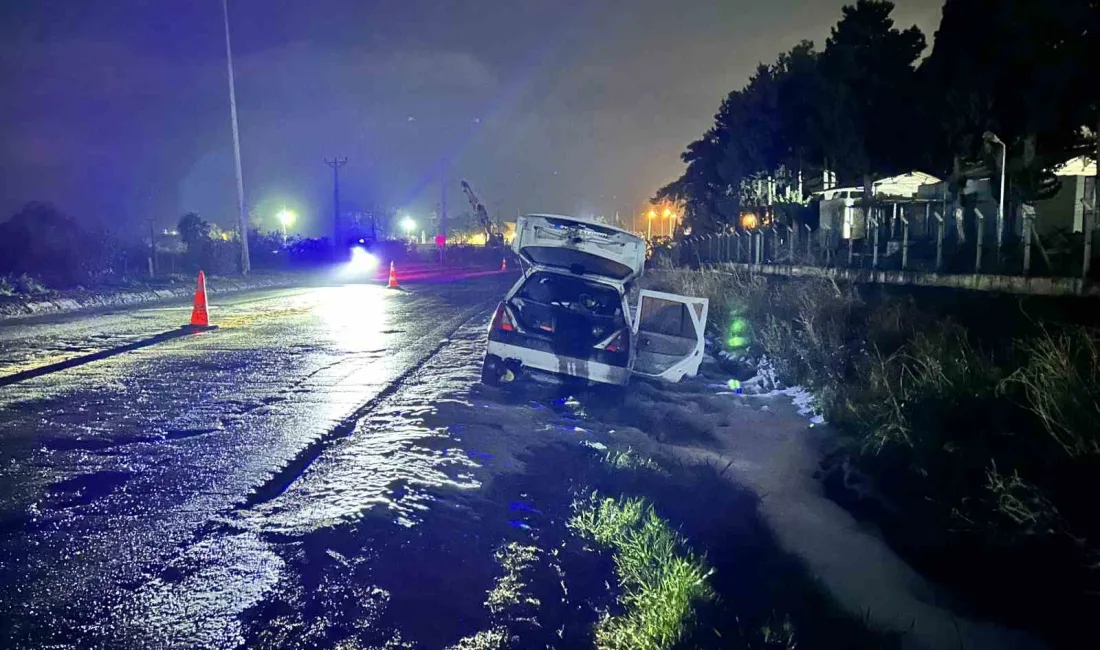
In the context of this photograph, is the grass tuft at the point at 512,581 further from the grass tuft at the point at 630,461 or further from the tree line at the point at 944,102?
the tree line at the point at 944,102

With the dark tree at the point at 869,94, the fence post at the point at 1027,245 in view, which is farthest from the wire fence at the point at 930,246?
the dark tree at the point at 869,94

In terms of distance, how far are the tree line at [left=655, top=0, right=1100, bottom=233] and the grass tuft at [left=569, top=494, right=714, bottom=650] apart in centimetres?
1292

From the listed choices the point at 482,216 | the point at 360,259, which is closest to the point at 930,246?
the point at 360,259

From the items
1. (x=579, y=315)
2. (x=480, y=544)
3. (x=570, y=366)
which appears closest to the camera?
(x=480, y=544)

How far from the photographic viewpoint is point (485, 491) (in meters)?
5.51

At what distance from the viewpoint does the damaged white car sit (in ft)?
28.7

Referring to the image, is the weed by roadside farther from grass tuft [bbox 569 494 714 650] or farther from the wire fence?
grass tuft [bbox 569 494 714 650]

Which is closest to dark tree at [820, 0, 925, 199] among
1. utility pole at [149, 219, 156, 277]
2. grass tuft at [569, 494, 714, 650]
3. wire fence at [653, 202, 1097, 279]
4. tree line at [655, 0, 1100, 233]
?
tree line at [655, 0, 1100, 233]

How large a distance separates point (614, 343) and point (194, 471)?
4688 millimetres

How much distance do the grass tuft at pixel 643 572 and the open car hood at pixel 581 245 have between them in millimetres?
4786

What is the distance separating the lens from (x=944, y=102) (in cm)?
1962

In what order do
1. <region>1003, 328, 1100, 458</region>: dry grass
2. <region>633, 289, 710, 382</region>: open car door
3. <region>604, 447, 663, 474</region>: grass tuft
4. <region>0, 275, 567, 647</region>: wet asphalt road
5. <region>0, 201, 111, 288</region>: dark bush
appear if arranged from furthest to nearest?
<region>0, 201, 111, 288</region>: dark bush → <region>633, 289, 710, 382</region>: open car door → <region>604, 447, 663, 474</region>: grass tuft → <region>1003, 328, 1100, 458</region>: dry grass → <region>0, 275, 567, 647</region>: wet asphalt road

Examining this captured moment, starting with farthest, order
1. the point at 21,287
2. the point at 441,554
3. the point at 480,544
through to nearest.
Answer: the point at 21,287 → the point at 480,544 → the point at 441,554

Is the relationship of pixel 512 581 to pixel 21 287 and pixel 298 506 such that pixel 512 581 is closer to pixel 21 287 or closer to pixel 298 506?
pixel 298 506
